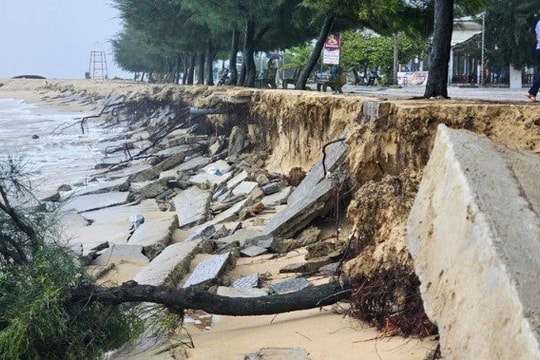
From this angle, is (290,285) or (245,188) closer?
(290,285)

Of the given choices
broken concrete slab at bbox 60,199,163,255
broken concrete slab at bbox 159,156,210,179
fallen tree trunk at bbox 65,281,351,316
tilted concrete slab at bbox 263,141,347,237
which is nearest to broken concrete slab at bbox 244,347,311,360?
fallen tree trunk at bbox 65,281,351,316

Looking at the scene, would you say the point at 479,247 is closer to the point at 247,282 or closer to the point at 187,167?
the point at 247,282

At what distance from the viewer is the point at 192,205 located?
44.4 ft

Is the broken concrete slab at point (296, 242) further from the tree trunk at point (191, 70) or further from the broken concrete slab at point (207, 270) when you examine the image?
the tree trunk at point (191, 70)

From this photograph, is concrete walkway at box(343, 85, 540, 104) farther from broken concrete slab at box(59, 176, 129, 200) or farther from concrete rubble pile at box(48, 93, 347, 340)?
broken concrete slab at box(59, 176, 129, 200)

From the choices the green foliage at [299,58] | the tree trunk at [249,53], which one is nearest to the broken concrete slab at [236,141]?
the tree trunk at [249,53]

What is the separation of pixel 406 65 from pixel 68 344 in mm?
55313

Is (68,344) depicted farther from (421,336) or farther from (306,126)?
(306,126)

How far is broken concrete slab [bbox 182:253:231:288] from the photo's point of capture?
298 inches

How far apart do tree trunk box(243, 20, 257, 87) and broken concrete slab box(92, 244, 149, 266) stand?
→ 1800cm

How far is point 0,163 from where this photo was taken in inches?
275

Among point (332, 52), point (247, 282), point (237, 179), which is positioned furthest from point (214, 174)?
point (332, 52)

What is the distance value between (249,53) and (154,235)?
1806 cm

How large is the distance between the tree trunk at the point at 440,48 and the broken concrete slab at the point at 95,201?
689 centimetres
